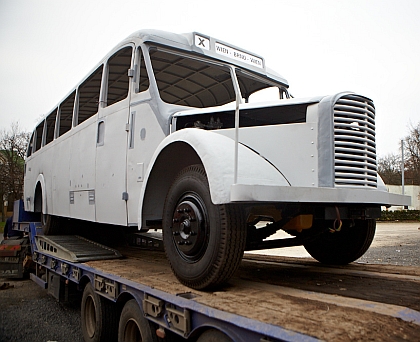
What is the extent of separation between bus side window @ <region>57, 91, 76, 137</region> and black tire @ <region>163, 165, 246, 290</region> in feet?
13.9

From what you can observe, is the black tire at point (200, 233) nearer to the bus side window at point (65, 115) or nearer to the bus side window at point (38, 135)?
the bus side window at point (65, 115)

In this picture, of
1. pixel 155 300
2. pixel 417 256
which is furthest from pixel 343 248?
pixel 417 256

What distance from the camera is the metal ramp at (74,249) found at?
4836 mm

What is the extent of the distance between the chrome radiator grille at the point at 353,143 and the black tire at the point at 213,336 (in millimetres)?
1332

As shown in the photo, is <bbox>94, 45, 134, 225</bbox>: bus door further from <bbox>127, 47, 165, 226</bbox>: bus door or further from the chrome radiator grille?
the chrome radiator grille

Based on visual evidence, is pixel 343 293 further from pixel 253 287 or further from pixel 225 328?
pixel 225 328

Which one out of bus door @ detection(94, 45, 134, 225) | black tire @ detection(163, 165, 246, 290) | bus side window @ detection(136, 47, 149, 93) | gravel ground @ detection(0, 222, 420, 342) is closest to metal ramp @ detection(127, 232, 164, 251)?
gravel ground @ detection(0, 222, 420, 342)

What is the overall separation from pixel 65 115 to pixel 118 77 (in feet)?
8.43

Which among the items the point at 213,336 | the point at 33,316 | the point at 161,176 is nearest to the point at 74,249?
the point at 33,316

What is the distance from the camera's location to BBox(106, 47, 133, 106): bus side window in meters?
4.73

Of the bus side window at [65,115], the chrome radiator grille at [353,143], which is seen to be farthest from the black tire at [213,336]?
the bus side window at [65,115]

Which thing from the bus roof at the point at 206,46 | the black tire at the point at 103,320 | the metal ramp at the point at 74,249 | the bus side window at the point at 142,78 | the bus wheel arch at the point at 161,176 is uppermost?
the bus roof at the point at 206,46

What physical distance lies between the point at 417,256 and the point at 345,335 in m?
9.78

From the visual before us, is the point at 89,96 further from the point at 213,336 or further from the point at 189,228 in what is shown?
the point at 213,336
